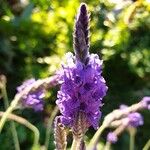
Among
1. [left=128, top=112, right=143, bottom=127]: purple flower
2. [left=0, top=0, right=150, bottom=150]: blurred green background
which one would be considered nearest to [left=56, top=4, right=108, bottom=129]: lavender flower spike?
[left=128, top=112, right=143, bottom=127]: purple flower

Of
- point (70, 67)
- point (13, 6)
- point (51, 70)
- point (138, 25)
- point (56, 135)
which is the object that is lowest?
point (56, 135)

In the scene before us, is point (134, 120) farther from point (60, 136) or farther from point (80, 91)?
point (80, 91)

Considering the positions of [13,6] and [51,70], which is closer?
[51,70]

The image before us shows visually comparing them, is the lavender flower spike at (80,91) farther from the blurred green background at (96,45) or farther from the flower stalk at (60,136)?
the blurred green background at (96,45)

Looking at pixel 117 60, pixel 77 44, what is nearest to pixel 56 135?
pixel 77 44

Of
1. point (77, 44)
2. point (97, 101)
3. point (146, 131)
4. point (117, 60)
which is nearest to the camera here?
point (77, 44)

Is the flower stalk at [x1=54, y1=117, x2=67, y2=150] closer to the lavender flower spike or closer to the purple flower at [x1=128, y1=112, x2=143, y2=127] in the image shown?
the lavender flower spike

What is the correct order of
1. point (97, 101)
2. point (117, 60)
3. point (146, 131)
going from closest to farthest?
point (97, 101), point (146, 131), point (117, 60)

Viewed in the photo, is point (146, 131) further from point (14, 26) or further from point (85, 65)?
point (85, 65)
